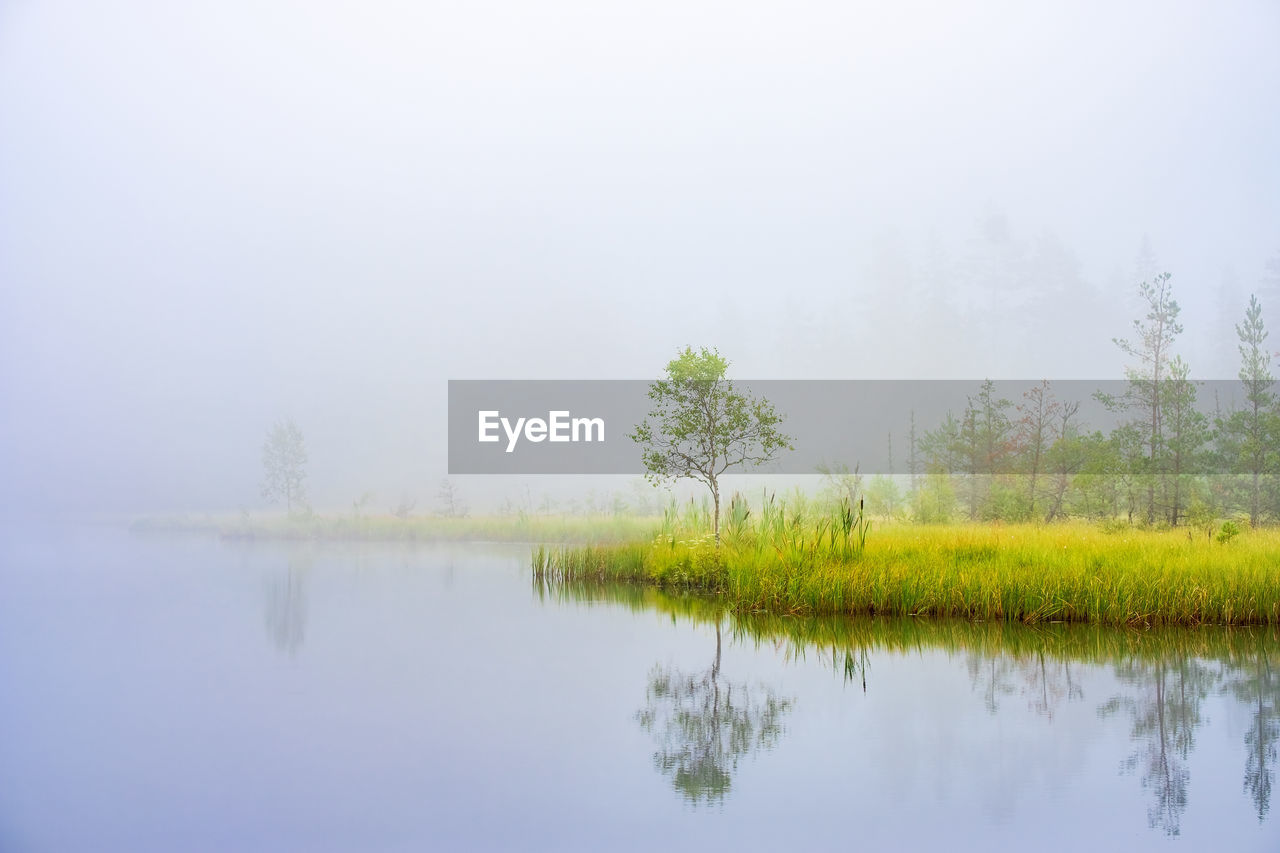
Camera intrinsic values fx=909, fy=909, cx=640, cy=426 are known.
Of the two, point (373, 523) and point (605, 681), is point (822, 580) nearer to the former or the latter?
point (605, 681)

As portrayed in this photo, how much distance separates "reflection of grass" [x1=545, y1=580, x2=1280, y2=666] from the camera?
11.9 m

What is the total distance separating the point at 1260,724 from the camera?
8656mm

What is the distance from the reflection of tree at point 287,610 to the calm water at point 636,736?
0.31 m

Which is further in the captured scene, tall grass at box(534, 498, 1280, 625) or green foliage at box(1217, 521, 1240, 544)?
green foliage at box(1217, 521, 1240, 544)

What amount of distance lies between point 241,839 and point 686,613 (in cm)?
1044

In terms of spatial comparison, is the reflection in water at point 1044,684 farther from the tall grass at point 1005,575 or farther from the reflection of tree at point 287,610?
the reflection of tree at point 287,610

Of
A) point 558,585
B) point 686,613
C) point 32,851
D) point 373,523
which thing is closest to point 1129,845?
point 32,851

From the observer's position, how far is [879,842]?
6121 mm

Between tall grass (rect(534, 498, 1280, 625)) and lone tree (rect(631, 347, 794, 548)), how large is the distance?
1.65 m

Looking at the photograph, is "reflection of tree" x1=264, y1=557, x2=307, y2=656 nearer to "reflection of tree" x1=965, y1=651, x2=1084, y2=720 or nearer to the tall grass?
the tall grass

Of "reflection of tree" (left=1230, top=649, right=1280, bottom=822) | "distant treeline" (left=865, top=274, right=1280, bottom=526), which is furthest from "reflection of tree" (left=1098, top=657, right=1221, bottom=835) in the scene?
"distant treeline" (left=865, top=274, right=1280, bottom=526)

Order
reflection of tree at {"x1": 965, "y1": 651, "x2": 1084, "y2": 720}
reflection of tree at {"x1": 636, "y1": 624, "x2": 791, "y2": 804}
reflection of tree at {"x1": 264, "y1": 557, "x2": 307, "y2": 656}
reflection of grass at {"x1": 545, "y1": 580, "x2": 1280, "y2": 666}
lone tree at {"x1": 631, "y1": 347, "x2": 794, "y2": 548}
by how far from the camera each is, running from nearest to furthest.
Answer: reflection of tree at {"x1": 636, "y1": 624, "x2": 791, "y2": 804}
reflection of tree at {"x1": 965, "y1": 651, "x2": 1084, "y2": 720}
reflection of grass at {"x1": 545, "y1": 580, "x2": 1280, "y2": 666}
reflection of tree at {"x1": 264, "y1": 557, "x2": 307, "y2": 656}
lone tree at {"x1": 631, "y1": 347, "x2": 794, "y2": 548}

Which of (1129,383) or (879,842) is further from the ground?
(1129,383)

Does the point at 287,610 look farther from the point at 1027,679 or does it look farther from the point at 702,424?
the point at 1027,679
